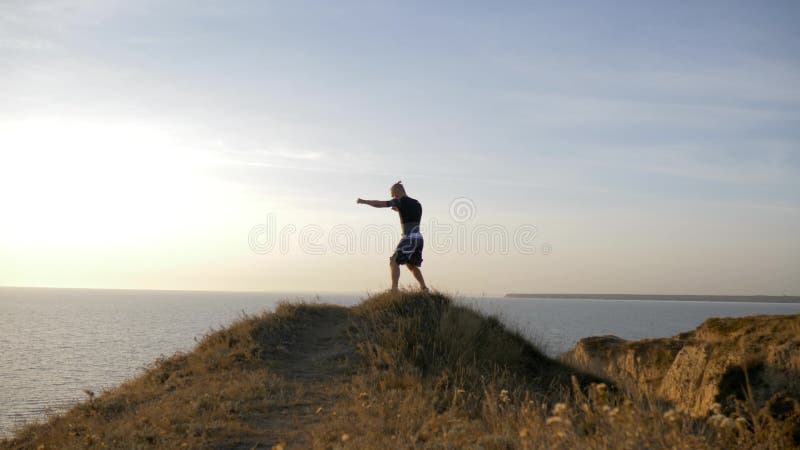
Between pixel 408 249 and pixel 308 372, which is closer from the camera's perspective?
pixel 308 372

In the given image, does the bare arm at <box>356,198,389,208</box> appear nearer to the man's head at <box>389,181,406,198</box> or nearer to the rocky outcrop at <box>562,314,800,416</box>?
the man's head at <box>389,181,406,198</box>

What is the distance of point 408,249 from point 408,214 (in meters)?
0.77

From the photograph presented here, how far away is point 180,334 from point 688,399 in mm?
61537

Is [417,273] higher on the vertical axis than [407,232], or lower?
lower

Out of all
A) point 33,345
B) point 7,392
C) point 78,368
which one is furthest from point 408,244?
point 33,345

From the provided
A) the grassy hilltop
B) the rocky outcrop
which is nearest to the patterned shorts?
the grassy hilltop

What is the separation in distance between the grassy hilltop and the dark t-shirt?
1.54 meters

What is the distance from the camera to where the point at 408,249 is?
12422mm

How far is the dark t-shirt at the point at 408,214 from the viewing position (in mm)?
12367

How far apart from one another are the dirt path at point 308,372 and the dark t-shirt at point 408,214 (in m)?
2.52

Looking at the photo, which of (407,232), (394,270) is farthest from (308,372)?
(407,232)

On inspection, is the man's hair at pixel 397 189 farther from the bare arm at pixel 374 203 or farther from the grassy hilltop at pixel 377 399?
the grassy hilltop at pixel 377 399

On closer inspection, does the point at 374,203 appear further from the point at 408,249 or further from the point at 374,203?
the point at 408,249

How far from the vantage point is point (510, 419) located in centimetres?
596
